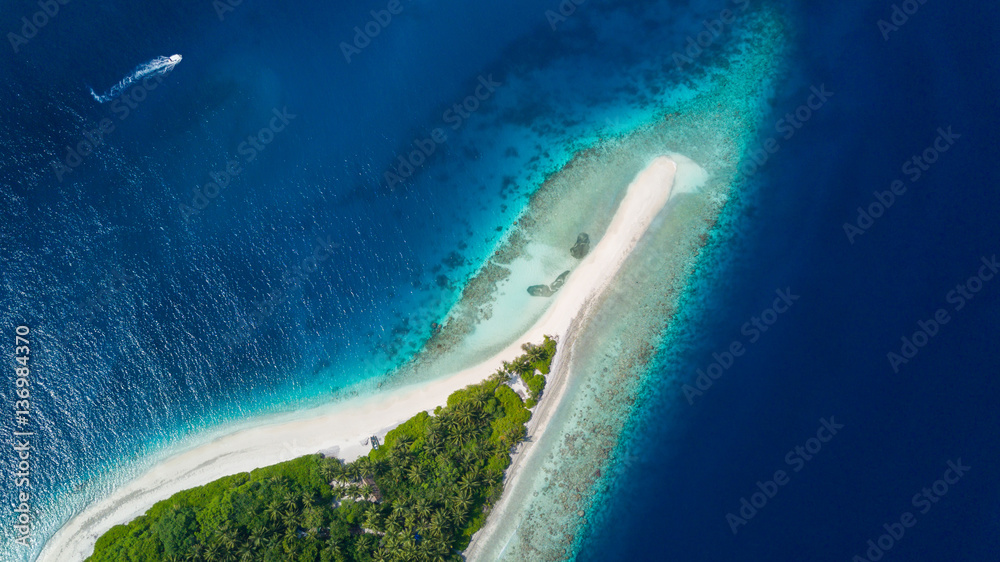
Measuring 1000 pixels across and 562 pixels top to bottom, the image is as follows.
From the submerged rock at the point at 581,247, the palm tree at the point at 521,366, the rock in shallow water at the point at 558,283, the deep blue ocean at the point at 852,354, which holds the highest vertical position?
the submerged rock at the point at 581,247

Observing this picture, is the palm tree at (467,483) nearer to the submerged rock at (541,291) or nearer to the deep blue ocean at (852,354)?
the deep blue ocean at (852,354)

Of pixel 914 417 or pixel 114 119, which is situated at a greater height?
pixel 114 119

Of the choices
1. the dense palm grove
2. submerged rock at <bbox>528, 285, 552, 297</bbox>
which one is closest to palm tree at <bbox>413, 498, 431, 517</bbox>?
the dense palm grove

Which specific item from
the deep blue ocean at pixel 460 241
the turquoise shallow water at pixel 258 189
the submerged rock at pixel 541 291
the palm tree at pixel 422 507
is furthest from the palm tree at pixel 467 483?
the submerged rock at pixel 541 291

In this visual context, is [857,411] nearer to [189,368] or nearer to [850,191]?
[850,191]

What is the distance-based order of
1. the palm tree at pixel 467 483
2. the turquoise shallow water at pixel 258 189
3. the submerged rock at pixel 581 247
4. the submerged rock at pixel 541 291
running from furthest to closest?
the submerged rock at pixel 581 247
the submerged rock at pixel 541 291
the turquoise shallow water at pixel 258 189
the palm tree at pixel 467 483

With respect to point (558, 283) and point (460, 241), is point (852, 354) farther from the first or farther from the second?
point (460, 241)

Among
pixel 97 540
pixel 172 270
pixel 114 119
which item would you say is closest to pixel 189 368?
pixel 172 270
